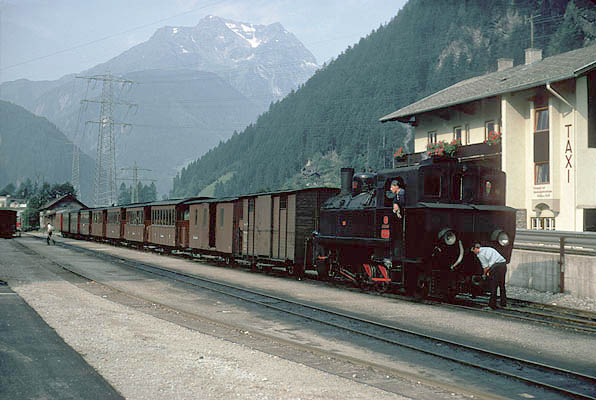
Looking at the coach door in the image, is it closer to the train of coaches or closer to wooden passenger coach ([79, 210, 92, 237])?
the train of coaches

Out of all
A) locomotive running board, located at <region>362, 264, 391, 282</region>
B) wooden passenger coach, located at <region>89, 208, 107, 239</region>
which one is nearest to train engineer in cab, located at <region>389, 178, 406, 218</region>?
locomotive running board, located at <region>362, 264, 391, 282</region>

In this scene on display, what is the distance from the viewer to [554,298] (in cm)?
1512

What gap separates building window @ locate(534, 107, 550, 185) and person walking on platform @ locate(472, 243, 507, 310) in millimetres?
16969

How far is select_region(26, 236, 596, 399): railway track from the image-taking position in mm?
7211

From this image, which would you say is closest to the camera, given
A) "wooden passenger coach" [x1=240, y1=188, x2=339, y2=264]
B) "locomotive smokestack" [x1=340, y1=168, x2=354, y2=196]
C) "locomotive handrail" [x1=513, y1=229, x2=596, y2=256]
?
"locomotive handrail" [x1=513, y1=229, x2=596, y2=256]

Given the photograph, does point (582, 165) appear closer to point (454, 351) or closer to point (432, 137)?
point (432, 137)

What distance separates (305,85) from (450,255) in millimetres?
187847

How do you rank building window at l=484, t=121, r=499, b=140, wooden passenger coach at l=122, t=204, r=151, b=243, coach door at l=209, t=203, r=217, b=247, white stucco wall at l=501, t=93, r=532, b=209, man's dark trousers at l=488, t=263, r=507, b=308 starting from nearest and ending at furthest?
man's dark trousers at l=488, t=263, r=507, b=308 < coach door at l=209, t=203, r=217, b=247 < white stucco wall at l=501, t=93, r=532, b=209 < building window at l=484, t=121, r=499, b=140 < wooden passenger coach at l=122, t=204, r=151, b=243

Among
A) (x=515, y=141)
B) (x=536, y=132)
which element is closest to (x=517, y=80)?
(x=536, y=132)

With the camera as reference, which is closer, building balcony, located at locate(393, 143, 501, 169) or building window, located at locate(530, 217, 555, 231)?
building window, located at locate(530, 217, 555, 231)

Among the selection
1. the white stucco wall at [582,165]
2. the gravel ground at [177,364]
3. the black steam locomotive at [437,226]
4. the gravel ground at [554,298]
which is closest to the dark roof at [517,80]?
the white stucco wall at [582,165]

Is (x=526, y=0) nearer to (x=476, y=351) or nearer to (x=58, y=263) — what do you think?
(x=58, y=263)

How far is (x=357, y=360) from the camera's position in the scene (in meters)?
8.12

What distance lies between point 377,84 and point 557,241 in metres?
149
